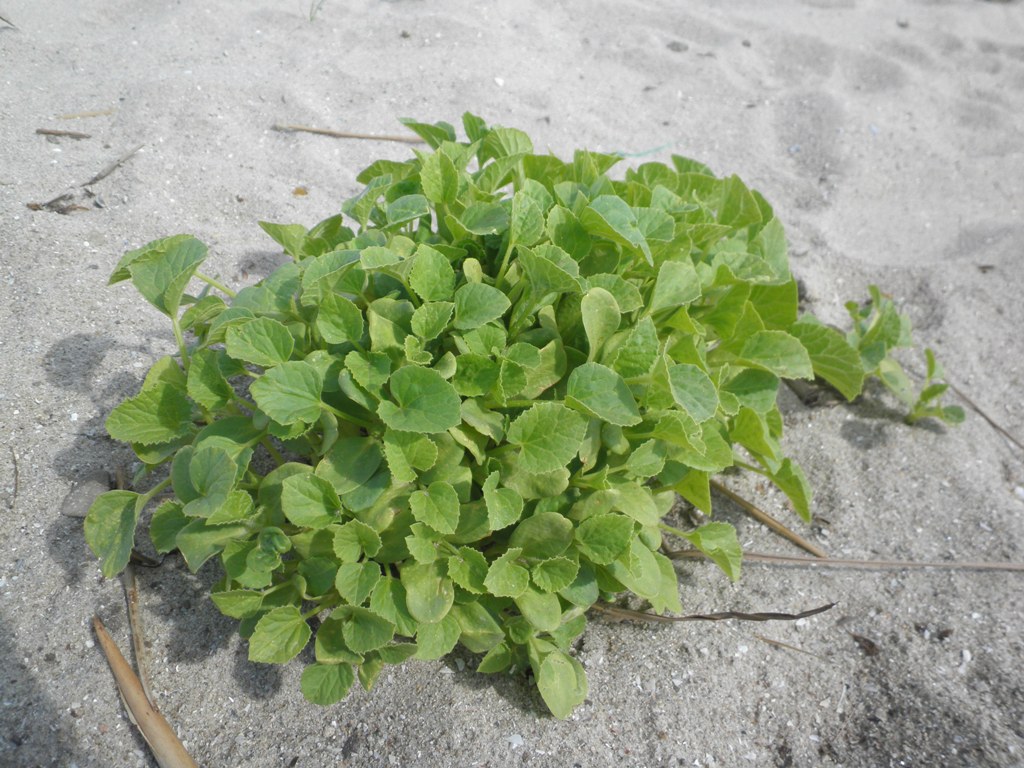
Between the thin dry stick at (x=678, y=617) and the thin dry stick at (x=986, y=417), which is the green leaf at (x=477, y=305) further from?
the thin dry stick at (x=986, y=417)

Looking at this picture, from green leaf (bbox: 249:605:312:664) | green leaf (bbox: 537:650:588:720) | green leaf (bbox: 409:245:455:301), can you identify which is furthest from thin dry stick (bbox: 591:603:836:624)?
green leaf (bbox: 409:245:455:301)

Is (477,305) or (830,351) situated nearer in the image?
(477,305)

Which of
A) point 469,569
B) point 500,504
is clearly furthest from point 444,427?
point 469,569

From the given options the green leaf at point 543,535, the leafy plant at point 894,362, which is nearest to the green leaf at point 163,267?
the green leaf at point 543,535

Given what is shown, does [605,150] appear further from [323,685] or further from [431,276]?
[323,685]

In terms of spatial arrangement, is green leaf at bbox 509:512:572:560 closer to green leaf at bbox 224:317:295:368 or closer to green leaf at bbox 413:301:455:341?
green leaf at bbox 413:301:455:341

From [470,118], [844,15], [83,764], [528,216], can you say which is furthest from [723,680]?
[844,15]
